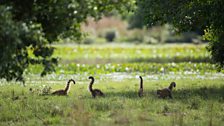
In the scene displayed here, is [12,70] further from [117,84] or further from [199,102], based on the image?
[117,84]

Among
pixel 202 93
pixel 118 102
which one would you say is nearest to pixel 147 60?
pixel 202 93

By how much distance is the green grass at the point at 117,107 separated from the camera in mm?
13078

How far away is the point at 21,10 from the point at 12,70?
145 cm

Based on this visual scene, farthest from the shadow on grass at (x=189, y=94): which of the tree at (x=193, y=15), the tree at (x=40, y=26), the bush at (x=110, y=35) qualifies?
the bush at (x=110, y=35)

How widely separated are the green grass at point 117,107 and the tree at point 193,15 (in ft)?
6.45

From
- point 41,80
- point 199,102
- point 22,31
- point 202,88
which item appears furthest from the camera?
point 41,80

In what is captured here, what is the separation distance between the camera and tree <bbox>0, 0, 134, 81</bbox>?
11.5 meters

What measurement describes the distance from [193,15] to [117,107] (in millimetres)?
5715

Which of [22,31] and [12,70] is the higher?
[22,31]

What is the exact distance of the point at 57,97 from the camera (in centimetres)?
1783

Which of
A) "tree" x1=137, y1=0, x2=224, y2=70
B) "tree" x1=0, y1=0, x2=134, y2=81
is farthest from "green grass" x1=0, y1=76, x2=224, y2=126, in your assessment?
"tree" x1=137, y1=0, x2=224, y2=70

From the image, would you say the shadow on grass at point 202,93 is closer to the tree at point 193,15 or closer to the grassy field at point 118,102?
the grassy field at point 118,102

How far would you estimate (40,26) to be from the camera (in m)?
12.3

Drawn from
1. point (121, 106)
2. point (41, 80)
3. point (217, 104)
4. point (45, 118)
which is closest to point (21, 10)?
point (45, 118)
